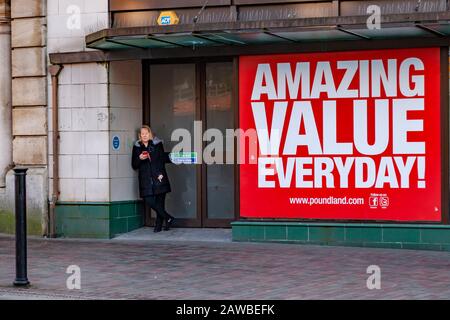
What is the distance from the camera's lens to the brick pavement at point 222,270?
10.1 metres

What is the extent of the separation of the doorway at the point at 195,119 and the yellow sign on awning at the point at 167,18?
45.7 inches

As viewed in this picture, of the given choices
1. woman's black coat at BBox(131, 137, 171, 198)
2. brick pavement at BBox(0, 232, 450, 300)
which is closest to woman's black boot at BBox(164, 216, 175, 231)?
woman's black coat at BBox(131, 137, 171, 198)

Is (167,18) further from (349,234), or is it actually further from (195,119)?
(349,234)

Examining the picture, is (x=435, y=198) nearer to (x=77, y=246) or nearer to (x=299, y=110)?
(x=299, y=110)

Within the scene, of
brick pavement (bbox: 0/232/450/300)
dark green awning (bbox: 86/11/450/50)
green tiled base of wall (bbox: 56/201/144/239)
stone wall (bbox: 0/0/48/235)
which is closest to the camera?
brick pavement (bbox: 0/232/450/300)

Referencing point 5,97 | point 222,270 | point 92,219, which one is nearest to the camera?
point 222,270

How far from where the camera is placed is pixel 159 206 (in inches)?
616

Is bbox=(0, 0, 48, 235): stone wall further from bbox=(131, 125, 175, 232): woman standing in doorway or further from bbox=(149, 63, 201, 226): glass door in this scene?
bbox=(149, 63, 201, 226): glass door

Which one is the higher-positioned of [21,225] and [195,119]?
[195,119]

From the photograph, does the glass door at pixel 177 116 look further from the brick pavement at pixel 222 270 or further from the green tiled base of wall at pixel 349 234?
the green tiled base of wall at pixel 349 234

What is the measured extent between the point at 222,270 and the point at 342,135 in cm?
345

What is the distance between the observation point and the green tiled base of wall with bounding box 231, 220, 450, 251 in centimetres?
1366

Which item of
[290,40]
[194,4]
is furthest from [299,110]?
[194,4]

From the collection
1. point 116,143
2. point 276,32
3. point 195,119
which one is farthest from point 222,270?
point 195,119
